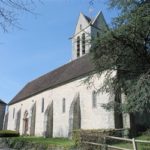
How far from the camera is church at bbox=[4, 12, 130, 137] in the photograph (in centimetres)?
2352

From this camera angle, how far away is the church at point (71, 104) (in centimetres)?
2352

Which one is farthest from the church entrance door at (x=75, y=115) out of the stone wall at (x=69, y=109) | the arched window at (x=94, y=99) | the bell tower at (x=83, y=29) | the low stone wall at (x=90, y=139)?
the bell tower at (x=83, y=29)

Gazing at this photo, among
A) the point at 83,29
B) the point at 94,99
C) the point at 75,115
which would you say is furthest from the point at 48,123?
the point at 83,29

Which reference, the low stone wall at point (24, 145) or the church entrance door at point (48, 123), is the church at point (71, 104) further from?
the low stone wall at point (24, 145)

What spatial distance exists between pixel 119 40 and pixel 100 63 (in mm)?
3006

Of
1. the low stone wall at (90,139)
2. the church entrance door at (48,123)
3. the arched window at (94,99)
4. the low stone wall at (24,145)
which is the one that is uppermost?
the arched window at (94,99)

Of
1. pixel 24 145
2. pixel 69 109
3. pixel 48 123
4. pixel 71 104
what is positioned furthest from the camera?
pixel 48 123

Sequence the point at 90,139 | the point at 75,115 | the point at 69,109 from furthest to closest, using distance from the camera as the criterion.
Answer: the point at 69,109 < the point at 75,115 < the point at 90,139

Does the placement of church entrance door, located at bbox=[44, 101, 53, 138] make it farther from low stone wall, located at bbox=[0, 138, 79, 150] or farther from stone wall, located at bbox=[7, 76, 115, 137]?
low stone wall, located at bbox=[0, 138, 79, 150]

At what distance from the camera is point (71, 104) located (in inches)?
1064

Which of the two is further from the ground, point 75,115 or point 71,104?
point 71,104

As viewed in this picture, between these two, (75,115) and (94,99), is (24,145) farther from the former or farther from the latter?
(94,99)

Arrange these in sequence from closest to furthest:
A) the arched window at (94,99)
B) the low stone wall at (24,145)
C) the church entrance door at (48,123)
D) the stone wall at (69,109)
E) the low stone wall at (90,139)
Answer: the low stone wall at (90,139)
the low stone wall at (24,145)
the stone wall at (69,109)
the arched window at (94,99)
the church entrance door at (48,123)

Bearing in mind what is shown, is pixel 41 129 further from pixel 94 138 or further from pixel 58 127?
pixel 94 138
